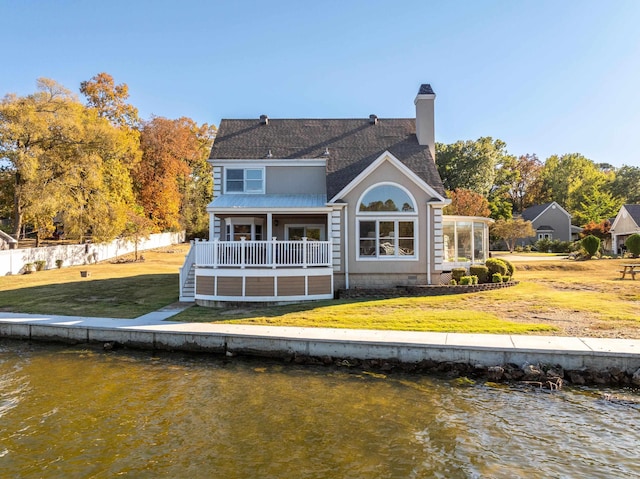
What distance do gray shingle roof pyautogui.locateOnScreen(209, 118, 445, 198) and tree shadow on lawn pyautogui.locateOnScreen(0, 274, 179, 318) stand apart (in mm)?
6498

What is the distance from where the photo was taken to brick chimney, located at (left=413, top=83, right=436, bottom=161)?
20531 mm

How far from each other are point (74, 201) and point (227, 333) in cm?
2385

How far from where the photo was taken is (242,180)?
65.2 feet

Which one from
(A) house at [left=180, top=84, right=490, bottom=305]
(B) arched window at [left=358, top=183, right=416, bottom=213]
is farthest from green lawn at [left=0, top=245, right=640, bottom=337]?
(B) arched window at [left=358, top=183, right=416, bottom=213]

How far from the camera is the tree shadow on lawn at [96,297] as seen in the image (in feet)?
52.6

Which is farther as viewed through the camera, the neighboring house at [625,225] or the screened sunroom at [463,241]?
the neighboring house at [625,225]

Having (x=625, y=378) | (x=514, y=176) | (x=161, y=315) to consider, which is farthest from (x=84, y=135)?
(x=514, y=176)

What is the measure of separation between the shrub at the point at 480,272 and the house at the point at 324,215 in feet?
2.61

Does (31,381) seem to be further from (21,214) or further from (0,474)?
(21,214)

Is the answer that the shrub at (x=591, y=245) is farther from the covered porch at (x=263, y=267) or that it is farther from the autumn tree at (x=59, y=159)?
the autumn tree at (x=59, y=159)

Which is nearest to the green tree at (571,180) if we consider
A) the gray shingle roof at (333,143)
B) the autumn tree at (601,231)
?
the autumn tree at (601,231)

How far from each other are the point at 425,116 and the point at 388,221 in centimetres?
593

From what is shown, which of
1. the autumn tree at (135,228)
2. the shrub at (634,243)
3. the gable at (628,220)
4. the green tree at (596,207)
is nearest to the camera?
the shrub at (634,243)

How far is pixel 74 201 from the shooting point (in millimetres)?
30562
